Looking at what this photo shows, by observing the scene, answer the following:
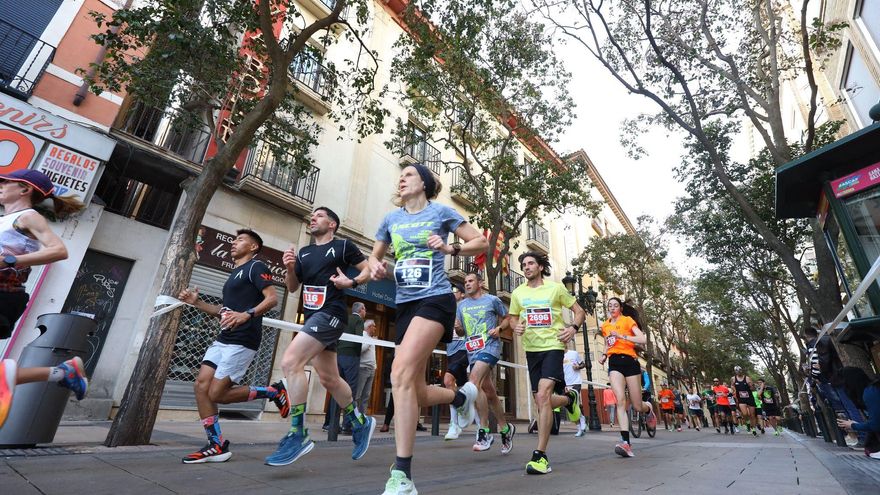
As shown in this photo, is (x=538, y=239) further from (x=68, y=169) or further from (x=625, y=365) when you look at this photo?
(x=68, y=169)

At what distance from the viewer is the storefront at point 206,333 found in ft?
27.0

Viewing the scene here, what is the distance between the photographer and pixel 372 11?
49.9 ft

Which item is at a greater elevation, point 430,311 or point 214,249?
point 214,249

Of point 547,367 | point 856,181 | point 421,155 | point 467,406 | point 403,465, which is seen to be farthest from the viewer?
point 421,155

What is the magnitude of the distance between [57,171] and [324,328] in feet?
23.7

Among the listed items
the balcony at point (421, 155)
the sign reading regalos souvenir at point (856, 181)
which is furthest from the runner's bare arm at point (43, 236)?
the balcony at point (421, 155)

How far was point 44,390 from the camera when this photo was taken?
369 cm

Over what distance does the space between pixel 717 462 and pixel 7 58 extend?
488 inches

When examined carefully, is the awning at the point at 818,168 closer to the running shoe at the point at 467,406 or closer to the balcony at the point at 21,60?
the running shoe at the point at 467,406

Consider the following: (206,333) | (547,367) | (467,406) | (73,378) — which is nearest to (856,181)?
(547,367)

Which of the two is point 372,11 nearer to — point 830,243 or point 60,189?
point 60,189

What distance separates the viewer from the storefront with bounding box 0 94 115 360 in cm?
684

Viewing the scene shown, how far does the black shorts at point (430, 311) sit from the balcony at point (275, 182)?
7.95m

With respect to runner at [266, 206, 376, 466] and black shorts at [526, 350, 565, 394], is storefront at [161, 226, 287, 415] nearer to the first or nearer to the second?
runner at [266, 206, 376, 466]
